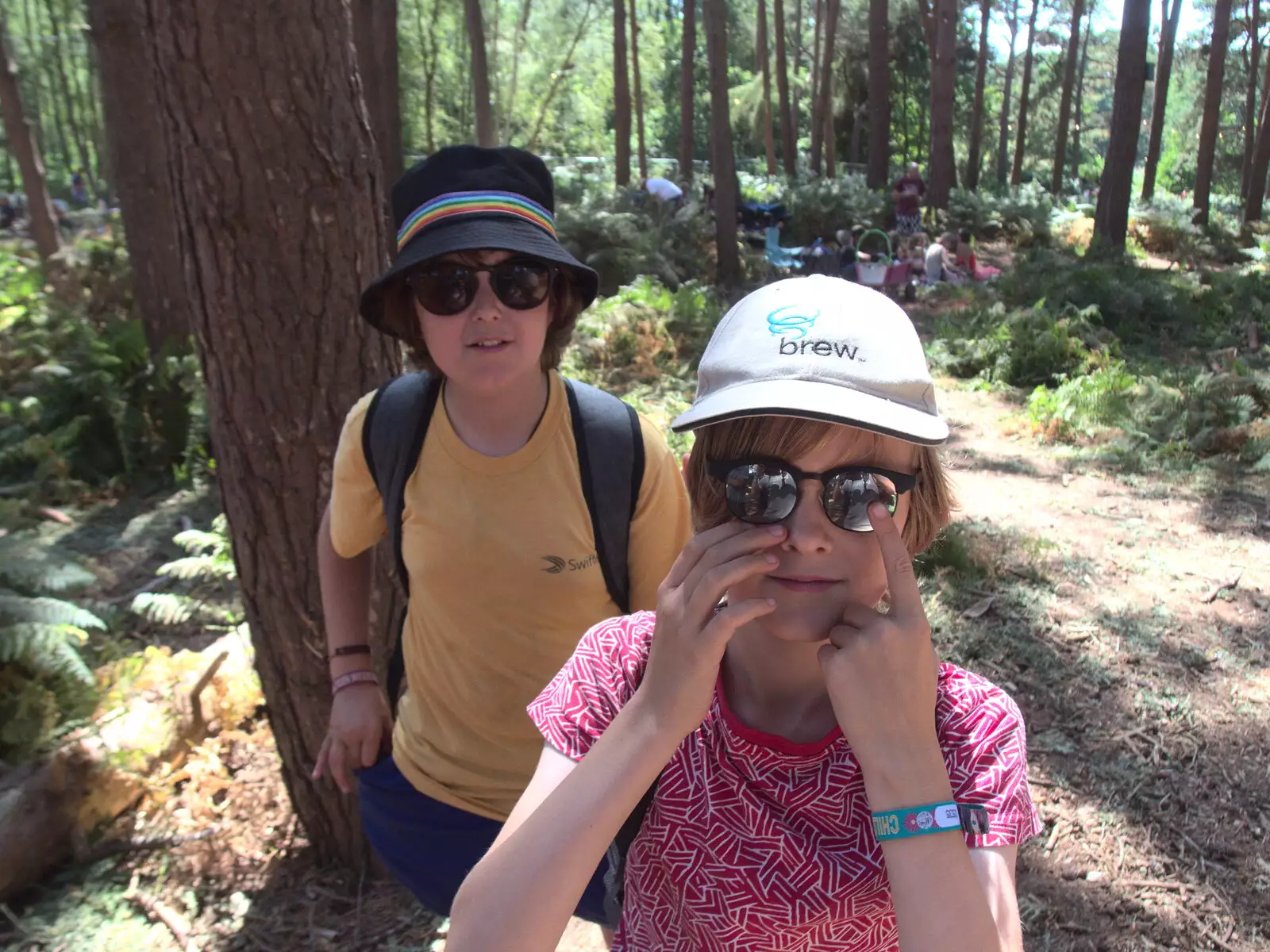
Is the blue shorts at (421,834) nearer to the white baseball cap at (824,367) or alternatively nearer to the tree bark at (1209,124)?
the white baseball cap at (824,367)

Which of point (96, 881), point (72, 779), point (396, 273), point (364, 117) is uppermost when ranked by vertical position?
point (364, 117)

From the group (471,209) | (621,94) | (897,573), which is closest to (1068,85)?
(621,94)

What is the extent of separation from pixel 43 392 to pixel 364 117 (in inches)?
274

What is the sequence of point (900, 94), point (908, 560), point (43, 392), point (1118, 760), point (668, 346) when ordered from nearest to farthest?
point (908, 560) → point (1118, 760) → point (43, 392) → point (668, 346) → point (900, 94)

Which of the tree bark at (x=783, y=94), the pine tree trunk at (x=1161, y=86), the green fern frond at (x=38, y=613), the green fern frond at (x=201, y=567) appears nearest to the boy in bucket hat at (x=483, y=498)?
the green fern frond at (x=38, y=613)

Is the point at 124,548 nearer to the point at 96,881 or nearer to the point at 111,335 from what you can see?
the point at 111,335

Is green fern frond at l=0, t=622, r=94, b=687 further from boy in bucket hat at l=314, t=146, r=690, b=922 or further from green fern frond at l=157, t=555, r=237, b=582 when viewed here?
boy in bucket hat at l=314, t=146, r=690, b=922

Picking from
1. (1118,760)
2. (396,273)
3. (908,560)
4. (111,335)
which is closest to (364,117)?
(396,273)

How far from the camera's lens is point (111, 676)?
430cm

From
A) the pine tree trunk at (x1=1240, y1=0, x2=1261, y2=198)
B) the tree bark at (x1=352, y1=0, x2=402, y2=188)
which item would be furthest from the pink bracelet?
the pine tree trunk at (x1=1240, y1=0, x2=1261, y2=198)

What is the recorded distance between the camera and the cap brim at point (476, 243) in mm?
1822

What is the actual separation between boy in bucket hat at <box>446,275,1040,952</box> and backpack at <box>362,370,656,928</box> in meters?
0.48

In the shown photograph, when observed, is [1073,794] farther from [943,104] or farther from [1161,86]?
[1161,86]

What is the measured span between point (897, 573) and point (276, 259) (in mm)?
2223
